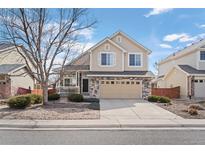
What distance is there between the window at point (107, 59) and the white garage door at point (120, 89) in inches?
69.3

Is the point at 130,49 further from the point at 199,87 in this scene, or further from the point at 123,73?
the point at 199,87

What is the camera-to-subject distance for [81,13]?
17.5m

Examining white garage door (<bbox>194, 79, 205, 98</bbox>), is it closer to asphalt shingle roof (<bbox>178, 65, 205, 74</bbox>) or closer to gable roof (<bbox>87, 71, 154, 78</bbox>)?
asphalt shingle roof (<bbox>178, 65, 205, 74</bbox>)

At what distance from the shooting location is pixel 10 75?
25.0 m

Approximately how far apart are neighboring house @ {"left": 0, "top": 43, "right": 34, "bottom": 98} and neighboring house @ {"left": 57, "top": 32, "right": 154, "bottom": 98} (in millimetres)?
4021

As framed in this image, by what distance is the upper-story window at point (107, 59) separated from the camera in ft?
85.1

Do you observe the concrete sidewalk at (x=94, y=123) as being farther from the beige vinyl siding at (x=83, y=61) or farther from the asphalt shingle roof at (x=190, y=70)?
the beige vinyl siding at (x=83, y=61)

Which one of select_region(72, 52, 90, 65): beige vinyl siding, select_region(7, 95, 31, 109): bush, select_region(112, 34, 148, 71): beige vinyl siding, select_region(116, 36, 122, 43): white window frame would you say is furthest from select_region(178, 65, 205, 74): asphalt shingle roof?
select_region(7, 95, 31, 109): bush

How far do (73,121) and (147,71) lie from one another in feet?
51.7

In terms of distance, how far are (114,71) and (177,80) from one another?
8.39 meters

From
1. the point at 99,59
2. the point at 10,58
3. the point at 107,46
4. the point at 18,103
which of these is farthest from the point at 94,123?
the point at 10,58

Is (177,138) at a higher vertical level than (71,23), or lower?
lower
